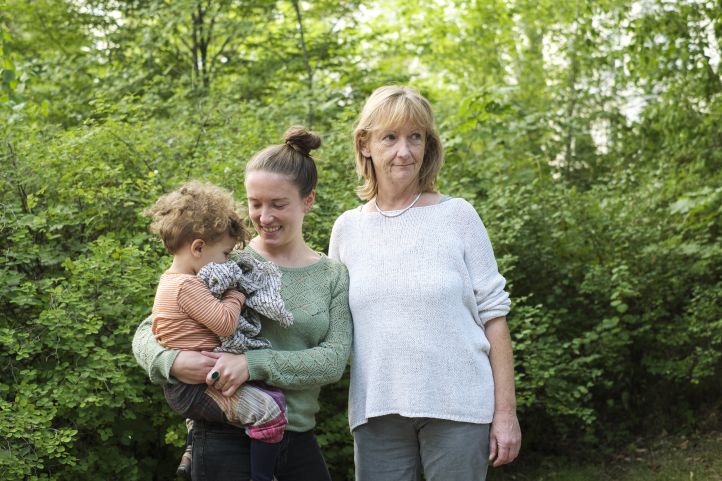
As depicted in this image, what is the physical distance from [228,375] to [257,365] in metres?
0.09

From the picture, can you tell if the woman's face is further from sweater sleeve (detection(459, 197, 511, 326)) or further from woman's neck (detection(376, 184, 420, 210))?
sweater sleeve (detection(459, 197, 511, 326))

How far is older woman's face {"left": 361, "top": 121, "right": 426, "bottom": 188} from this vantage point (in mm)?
2730

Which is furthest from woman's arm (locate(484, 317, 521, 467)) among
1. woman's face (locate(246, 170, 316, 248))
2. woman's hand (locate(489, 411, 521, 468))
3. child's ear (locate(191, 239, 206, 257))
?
child's ear (locate(191, 239, 206, 257))

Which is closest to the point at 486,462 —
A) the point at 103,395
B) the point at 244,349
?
the point at 244,349

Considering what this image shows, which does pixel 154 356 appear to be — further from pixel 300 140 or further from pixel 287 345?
pixel 300 140

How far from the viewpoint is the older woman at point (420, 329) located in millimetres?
2592

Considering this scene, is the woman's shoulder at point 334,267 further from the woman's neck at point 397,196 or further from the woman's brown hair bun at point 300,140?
the woman's brown hair bun at point 300,140

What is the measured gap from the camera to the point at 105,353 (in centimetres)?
382

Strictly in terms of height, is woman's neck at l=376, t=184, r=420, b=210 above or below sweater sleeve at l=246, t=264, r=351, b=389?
above

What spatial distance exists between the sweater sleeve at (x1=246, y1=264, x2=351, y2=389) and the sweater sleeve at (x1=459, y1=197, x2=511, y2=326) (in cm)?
42

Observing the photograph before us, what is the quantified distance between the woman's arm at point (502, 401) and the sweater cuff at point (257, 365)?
2.36ft

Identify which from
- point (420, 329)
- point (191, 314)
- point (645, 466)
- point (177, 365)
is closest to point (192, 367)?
point (177, 365)

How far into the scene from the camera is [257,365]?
8.09ft

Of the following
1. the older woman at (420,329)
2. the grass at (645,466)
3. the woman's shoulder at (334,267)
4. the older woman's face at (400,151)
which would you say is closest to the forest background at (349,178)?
the grass at (645,466)
